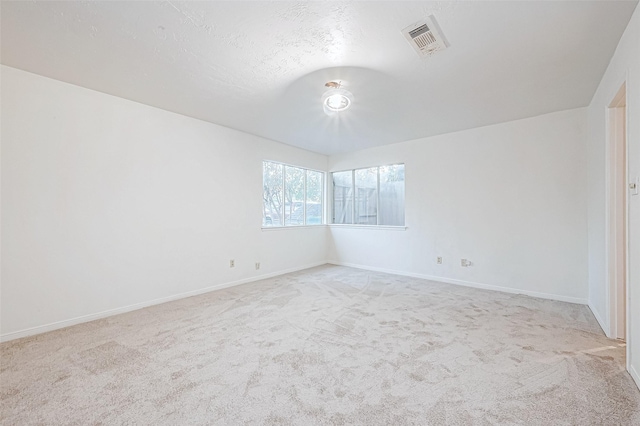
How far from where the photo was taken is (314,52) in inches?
89.0

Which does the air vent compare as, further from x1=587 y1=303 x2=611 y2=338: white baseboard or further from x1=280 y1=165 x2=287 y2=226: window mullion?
x1=280 y1=165 x2=287 y2=226: window mullion

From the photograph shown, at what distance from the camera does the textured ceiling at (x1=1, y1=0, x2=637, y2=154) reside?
182 centimetres

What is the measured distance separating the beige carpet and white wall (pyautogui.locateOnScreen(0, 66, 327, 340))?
403mm

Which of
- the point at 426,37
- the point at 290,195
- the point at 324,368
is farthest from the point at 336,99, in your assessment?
the point at 290,195

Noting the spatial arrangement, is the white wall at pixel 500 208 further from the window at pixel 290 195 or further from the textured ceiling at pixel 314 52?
the window at pixel 290 195

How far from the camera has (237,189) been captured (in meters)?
4.39

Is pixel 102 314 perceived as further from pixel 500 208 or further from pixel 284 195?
pixel 500 208

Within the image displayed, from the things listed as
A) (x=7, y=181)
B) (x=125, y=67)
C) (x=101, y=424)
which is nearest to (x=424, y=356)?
(x=101, y=424)

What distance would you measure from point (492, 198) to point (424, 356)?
2948mm

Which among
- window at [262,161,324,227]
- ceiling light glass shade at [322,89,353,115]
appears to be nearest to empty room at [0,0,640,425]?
ceiling light glass shade at [322,89,353,115]

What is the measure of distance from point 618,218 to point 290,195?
174 inches

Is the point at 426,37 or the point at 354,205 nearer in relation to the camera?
the point at 426,37

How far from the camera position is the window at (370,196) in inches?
205

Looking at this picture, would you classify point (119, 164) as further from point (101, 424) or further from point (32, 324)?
point (101, 424)
